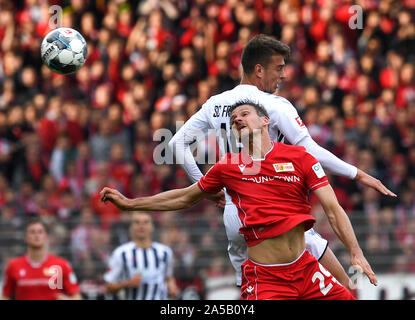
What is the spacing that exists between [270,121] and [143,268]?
443cm

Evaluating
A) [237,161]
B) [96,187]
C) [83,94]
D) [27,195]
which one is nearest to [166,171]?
[96,187]

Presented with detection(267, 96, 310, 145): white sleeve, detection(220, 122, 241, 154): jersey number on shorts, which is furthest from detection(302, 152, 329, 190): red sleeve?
detection(220, 122, 241, 154): jersey number on shorts

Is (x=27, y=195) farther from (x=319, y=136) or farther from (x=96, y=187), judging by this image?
(x=319, y=136)

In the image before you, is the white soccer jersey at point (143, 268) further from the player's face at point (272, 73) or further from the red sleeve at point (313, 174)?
the red sleeve at point (313, 174)

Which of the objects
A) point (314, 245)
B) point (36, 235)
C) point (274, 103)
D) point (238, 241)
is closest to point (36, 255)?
point (36, 235)

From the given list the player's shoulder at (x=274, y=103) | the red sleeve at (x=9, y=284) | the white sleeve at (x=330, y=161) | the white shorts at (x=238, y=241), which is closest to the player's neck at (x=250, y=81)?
the player's shoulder at (x=274, y=103)

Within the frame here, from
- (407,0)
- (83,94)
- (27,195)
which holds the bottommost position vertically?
(27,195)

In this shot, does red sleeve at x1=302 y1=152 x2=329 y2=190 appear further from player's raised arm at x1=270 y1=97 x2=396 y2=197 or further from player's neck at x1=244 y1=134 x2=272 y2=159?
player's raised arm at x1=270 y1=97 x2=396 y2=197

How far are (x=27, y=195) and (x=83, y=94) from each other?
3.24m

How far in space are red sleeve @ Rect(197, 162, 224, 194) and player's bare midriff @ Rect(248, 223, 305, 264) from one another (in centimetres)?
55

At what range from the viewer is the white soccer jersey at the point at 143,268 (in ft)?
34.6

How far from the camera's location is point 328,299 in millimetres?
6074

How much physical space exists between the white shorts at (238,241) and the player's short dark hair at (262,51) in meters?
1.16
